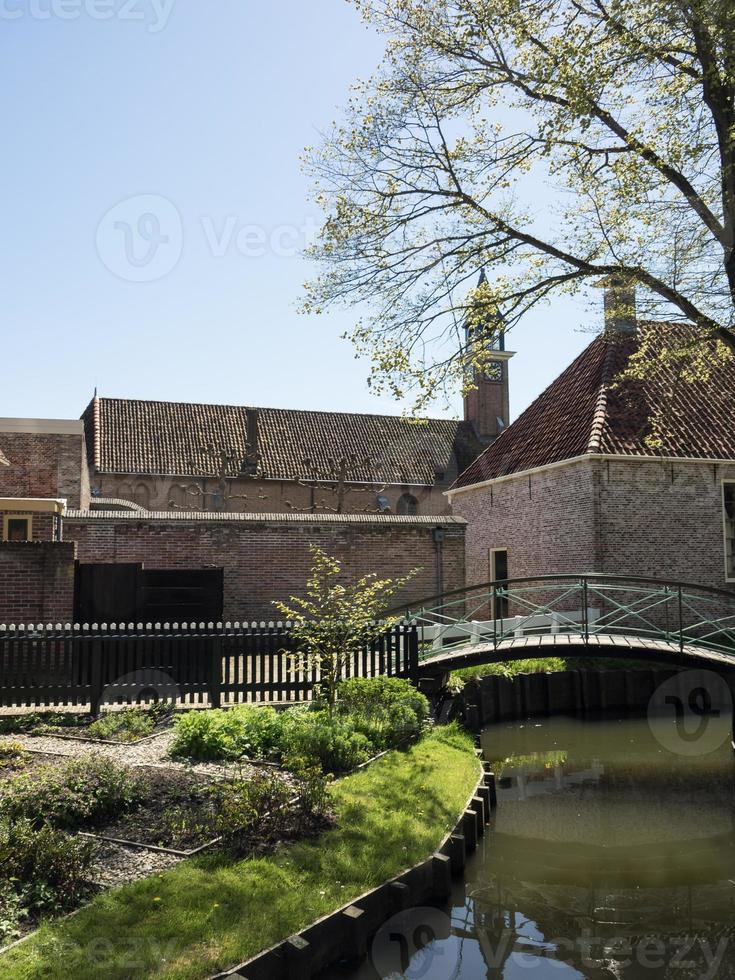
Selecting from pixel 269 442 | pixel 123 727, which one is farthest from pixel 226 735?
pixel 269 442

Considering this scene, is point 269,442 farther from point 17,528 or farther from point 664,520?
point 664,520

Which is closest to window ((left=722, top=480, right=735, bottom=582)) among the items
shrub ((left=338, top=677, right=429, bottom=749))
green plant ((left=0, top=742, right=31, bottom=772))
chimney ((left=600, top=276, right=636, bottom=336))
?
chimney ((left=600, top=276, right=636, bottom=336))

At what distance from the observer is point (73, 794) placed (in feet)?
21.1

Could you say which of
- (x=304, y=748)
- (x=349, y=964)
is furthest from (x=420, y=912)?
(x=304, y=748)

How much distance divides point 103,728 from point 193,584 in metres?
7.81

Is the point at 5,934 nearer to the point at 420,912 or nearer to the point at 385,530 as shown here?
the point at 420,912

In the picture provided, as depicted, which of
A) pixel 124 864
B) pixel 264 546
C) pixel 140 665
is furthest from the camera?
pixel 264 546

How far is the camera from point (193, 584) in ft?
56.6

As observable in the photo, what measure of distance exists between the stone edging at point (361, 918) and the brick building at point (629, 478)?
994 centimetres

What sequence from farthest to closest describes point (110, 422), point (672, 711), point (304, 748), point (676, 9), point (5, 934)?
point (110, 422)
point (672, 711)
point (676, 9)
point (304, 748)
point (5, 934)

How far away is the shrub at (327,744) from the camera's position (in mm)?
8375

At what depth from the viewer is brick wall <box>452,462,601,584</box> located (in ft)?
56.0

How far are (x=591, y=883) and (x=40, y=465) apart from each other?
16.1 m

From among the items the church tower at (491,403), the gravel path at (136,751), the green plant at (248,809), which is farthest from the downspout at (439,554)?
the church tower at (491,403)
